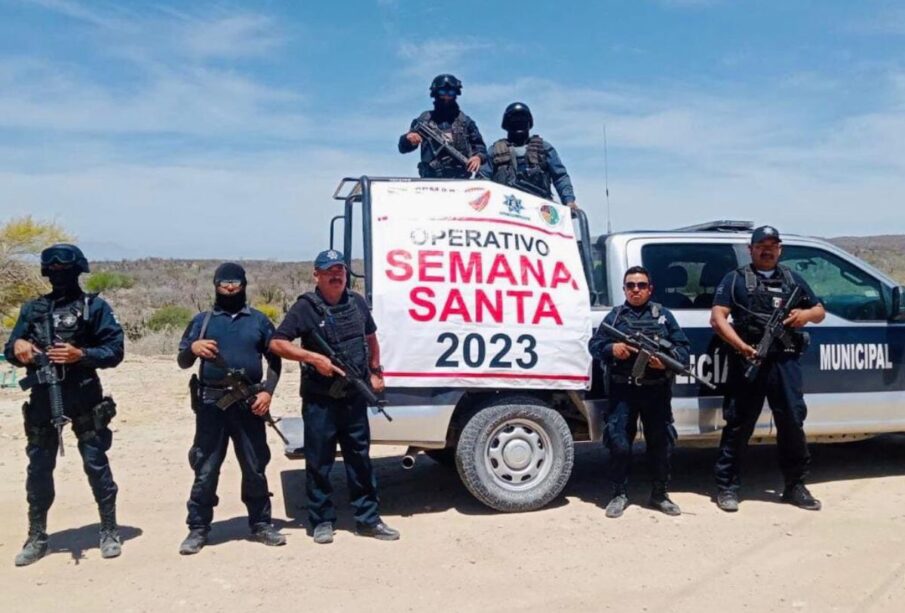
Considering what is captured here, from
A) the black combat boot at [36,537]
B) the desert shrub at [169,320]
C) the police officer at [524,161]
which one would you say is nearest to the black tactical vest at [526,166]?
the police officer at [524,161]

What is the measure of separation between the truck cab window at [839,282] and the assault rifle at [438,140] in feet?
8.60

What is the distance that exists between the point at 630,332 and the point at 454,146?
2.51 meters

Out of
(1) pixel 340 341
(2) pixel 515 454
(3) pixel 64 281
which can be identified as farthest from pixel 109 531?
(2) pixel 515 454

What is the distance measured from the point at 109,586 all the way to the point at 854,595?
3813 millimetres

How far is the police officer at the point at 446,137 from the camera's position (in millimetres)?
7301

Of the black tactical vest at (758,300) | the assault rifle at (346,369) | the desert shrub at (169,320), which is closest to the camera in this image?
the assault rifle at (346,369)

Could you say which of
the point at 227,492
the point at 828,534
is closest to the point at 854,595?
the point at 828,534

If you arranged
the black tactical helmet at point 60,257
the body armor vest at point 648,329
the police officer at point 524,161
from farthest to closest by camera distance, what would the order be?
the police officer at point 524,161
the body armor vest at point 648,329
the black tactical helmet at point 60,257

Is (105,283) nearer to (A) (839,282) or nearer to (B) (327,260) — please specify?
(B) (327,260)

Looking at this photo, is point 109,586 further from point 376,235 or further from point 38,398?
point 376,235

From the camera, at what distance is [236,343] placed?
516 centimetres

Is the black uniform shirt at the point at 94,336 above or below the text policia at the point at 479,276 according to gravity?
below

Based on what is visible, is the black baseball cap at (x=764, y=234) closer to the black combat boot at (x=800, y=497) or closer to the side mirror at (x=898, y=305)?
the side mirror at (x=898, y=305)

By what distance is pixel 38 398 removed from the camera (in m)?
4.98
